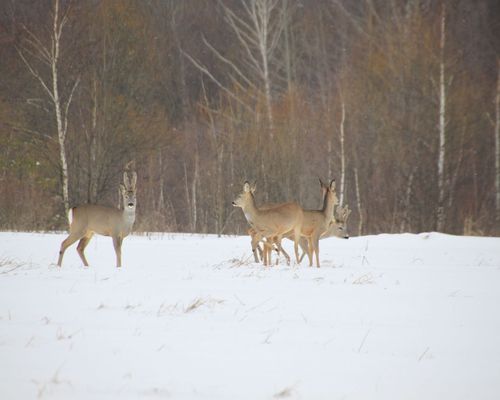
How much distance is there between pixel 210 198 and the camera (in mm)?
19594

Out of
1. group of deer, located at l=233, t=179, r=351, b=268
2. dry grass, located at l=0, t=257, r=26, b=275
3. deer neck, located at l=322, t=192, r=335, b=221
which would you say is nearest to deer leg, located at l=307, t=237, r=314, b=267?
group of deer, located at l=233, t=179, r=351, b=268

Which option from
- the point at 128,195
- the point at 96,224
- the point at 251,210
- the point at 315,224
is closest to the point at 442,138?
the point at 315,224

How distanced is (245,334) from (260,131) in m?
14.8

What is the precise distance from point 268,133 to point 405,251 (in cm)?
827

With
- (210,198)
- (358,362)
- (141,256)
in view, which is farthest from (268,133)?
(358,362)

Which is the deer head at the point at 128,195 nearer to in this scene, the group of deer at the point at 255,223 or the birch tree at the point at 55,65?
the group of deer at the point at 255,223

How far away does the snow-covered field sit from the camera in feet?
11.5

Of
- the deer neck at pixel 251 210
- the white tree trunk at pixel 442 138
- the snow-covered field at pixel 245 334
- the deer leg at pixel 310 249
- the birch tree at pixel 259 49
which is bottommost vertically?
the snow-covered field at pixel 245 334

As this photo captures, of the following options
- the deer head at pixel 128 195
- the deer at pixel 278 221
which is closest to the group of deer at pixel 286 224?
the deer at pixel 278 221

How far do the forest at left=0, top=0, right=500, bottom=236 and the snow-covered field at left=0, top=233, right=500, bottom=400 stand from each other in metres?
10.2

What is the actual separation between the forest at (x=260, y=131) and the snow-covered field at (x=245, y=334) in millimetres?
10164

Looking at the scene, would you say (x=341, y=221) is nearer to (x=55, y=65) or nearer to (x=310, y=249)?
(x=310, y=249)

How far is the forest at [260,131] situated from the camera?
18.7m

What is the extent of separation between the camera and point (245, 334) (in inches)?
177
